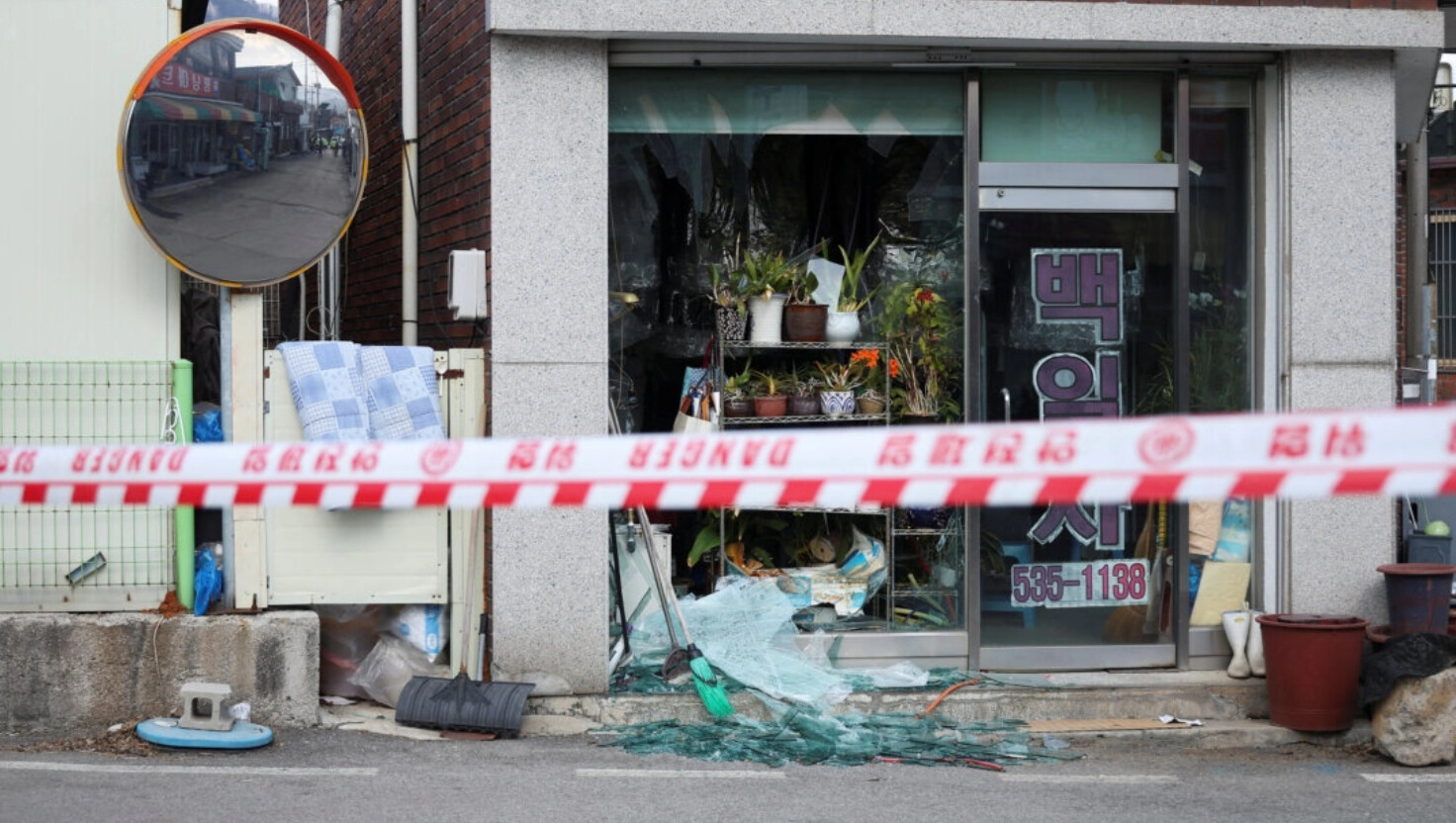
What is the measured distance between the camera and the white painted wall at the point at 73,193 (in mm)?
7613

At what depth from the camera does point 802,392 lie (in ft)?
28.5

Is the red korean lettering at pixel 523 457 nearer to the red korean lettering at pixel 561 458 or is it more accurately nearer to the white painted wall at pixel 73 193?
the red korean lettering at pixel 561 458

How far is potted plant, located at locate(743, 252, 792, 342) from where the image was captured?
862cm

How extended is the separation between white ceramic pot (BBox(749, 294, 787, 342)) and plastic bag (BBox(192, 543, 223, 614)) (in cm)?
302

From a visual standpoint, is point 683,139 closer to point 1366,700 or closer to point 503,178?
point 503,178

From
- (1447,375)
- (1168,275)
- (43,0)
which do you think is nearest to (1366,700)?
(1168,275)

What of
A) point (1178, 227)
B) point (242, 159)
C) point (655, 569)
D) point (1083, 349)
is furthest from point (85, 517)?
point (1178, 227)

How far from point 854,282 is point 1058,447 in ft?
16.5

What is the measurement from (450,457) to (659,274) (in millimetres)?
4634

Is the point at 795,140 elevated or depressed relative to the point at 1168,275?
elevated

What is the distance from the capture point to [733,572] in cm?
872

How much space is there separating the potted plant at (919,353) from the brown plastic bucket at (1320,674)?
213 cm

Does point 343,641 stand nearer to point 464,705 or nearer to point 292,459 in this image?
point 464,705

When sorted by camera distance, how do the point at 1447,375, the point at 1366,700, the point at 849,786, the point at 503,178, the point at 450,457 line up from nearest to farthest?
the point at 450,457 < the point at 849,786 < the point at 1366,700 < the point at 503,178 < the point at 1447,375
